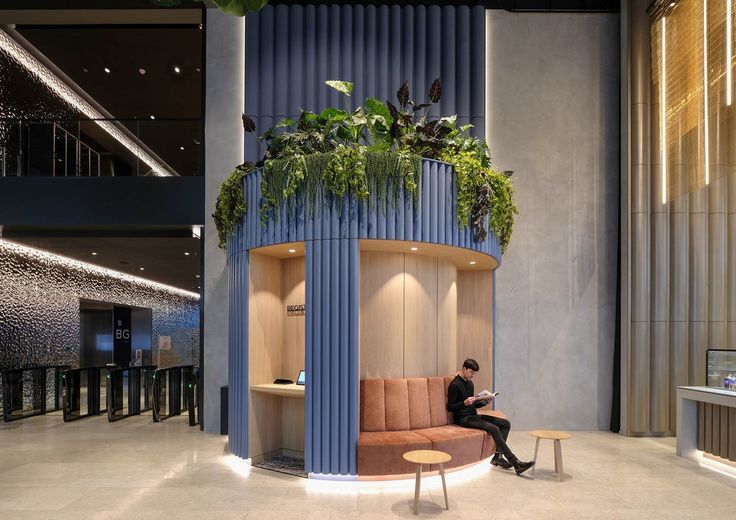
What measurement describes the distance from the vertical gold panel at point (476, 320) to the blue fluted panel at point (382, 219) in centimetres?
212

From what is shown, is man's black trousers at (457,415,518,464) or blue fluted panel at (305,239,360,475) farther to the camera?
man's black trousers at (457,415,518,464)

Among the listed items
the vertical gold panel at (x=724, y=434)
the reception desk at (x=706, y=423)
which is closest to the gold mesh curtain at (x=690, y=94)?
the reception desk at (x=706, y=423)

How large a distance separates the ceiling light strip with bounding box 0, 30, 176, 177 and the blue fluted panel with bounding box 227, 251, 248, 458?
3.64 meters

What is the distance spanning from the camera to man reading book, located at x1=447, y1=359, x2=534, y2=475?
6.62 m

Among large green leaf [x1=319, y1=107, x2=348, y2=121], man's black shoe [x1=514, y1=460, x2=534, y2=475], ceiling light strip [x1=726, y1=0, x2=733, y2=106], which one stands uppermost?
ceiling light strip [x1=726, y1=0, x2=733, y2=106]

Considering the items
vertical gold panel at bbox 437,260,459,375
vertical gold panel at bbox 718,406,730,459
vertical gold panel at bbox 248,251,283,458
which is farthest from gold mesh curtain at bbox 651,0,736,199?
vertical gold panel at bbox 248,251,283,458

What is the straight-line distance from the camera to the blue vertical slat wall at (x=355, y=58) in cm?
931

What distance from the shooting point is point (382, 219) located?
6.09m

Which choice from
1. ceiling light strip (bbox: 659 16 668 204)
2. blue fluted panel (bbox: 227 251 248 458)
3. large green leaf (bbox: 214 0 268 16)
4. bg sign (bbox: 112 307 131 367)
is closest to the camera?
large green leaf (bbox: 214 0 268 16)

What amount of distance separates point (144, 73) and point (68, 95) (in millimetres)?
1766

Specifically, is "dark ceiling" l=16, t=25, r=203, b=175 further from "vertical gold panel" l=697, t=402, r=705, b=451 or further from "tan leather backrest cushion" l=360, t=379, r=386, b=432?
"vertical gold panel" l=697, t=402, r=705, b=451


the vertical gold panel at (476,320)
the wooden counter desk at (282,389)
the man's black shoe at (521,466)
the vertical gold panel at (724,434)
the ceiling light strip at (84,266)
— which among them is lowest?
the man's black shoe at (521,466)

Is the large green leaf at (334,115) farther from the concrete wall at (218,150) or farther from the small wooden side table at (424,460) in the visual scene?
the small wooden side table at (424,460)

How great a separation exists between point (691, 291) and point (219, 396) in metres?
7.96
